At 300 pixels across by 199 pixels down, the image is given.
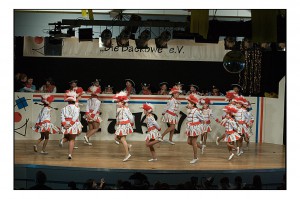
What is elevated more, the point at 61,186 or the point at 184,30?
the point at 184,30

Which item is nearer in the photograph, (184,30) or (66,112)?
(66,112)

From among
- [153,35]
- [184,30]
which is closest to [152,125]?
[184,30]

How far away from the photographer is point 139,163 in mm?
12500

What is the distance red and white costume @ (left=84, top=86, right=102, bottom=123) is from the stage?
28.5 inches

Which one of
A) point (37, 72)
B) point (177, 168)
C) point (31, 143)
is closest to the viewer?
point (177, 168)

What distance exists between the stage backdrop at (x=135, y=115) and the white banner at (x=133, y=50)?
6.35 feet

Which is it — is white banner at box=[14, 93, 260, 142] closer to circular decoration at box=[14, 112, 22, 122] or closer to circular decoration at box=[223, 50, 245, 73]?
circular decoration at box=[14, 112, 22, 122]

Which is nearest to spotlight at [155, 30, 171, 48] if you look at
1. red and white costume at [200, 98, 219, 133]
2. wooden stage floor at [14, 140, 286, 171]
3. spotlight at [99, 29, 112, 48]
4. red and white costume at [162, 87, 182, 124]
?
spotlight at [99, 29, 112, 48]

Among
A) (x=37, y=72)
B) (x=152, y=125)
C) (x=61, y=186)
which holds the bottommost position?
(x=61, y=186)

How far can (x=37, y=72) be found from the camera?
1727 cm

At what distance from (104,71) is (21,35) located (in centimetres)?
277

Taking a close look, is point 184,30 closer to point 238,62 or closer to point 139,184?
point 238,62

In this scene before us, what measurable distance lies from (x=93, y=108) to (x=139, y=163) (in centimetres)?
313

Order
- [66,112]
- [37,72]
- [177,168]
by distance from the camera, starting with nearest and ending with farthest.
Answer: [177,168]
[66,112]
[37,72]
